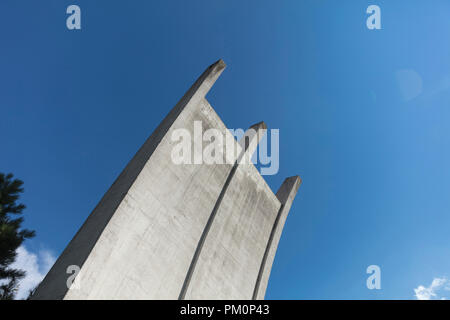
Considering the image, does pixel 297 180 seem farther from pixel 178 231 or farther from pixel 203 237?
pixel 178 231

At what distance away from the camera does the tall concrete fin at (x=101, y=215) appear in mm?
6945

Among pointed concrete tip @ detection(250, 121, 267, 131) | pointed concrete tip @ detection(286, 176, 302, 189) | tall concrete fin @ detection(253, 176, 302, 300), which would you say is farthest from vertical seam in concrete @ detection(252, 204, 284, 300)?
pointed concrete tip @ detection(250, 121, 267, 131)

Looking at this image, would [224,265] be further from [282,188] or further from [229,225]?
[282,188]

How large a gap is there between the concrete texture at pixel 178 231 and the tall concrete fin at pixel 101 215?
0.13 feet

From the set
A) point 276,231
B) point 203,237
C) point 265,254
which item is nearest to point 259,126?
point 276,231

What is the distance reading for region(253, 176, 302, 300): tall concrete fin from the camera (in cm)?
1205

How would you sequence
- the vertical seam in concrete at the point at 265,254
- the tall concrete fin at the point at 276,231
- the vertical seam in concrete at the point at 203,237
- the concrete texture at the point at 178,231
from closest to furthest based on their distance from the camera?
1. the concrete texture at the point at 178,231
2. the vertical seam in concrete at the point at 203,237
3. the vertical seam in concrete at the point at 265,254
4. the tall concrete fin at the point at 276,231

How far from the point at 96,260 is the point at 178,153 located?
4.24m

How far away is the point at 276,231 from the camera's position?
13.7 metres

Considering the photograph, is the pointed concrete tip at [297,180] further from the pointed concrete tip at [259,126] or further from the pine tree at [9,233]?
the pine tree at [9,233]

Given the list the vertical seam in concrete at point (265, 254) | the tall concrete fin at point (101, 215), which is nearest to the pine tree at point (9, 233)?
the tall concrete fin at point (101, 215)

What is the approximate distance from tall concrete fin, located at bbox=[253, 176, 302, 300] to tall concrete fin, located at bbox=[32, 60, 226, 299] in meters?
6.98

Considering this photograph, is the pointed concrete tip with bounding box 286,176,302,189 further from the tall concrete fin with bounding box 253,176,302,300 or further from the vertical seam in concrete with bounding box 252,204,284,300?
the vertical seam in concrete with bounding box 252,204,284,300
